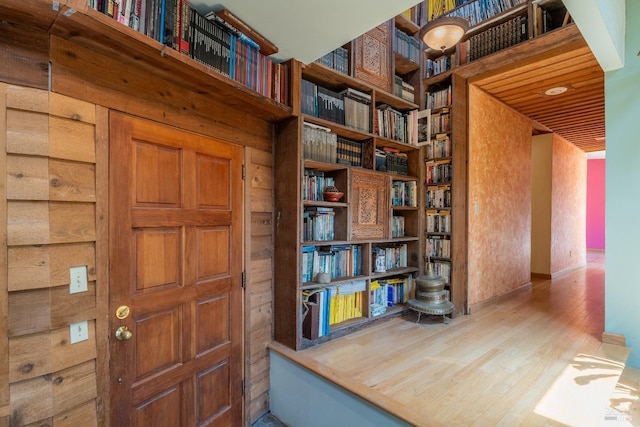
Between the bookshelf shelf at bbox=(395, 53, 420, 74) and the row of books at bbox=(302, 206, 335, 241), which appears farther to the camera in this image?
the bookshelf shelf at bbox=(395, 53, 420, 74)

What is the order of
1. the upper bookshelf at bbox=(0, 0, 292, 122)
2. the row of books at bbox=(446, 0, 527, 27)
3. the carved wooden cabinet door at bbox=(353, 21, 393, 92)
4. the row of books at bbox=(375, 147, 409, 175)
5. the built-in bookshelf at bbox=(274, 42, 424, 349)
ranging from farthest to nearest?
1. the row of books at bbox=(375, 147, 409, 175)
2. the row of books at bbox=(446, 0, 527, 27)
3. the carved wooden cabinet door at bbox=(353, 21, 393, 92)
4. the built-in bookshelf at bbox=(274, 42, 424, 349)
5. the upper bookshelf at bbox=(0, 0, 292, 122)

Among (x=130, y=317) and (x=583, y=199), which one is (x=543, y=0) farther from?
(x=583, y=199)

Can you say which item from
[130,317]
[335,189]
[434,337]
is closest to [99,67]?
[130,317]

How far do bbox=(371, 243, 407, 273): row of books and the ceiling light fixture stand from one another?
5.78 feet

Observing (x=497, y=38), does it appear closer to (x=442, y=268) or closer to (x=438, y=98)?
(x=438, y=98)

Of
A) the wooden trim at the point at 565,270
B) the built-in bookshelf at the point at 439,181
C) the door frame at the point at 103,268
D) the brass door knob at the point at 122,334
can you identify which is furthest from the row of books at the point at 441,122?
the wooden trim at the point at 565,270

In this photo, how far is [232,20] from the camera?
1.68 m

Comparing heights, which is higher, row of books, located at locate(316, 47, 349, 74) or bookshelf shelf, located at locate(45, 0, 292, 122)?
row of books, located at locate(316, 47, 349, 74)

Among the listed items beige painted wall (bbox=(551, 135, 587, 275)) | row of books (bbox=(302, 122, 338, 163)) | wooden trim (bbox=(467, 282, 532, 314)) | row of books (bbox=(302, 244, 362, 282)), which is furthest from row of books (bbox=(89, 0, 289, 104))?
beige painted wall (bbox=(551, 135, 587, 275))

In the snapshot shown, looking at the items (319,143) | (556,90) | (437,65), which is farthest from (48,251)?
(556,90)

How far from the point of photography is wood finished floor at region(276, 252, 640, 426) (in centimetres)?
160

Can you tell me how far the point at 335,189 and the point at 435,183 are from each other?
1345mm

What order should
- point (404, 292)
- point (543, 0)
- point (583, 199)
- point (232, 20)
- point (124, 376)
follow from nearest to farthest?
point (124, 376), point (232, 20), point (543, 0), point (404, 292), point (583, 199)

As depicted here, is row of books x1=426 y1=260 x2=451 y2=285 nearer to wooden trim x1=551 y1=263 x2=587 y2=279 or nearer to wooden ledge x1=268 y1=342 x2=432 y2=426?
wooden ledge x1=268 y1=342 x2=432 y2=426
